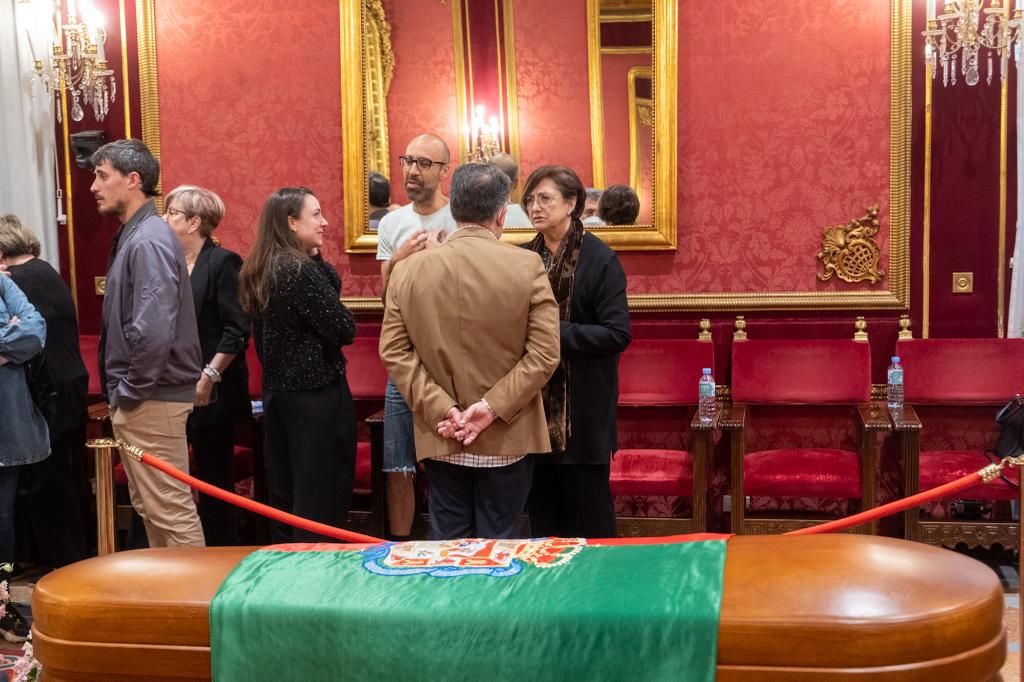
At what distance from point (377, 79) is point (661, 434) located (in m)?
2.15

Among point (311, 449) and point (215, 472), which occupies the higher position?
point (311, 449)

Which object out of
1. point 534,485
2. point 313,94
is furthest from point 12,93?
point 534,485

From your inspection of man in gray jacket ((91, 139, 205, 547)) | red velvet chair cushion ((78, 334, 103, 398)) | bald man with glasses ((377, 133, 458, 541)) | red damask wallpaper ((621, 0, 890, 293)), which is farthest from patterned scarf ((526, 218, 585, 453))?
red velvet chair cushion ((78, 334, 103, 398))

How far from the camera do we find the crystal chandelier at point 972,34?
4.57 meters

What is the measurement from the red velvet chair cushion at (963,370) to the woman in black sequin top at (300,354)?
2.46 metres

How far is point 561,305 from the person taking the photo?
3520 millimetres

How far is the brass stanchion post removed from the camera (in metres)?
2.69

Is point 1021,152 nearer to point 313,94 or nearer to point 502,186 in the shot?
point 502,186

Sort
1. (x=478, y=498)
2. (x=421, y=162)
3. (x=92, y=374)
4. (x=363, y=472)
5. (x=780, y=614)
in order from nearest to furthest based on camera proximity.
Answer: (x=780, y=614) → (x=478, y=498) → (x=421, y=162) → (x=363, y=472) → (x=92, y=374)

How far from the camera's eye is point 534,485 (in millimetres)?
3586

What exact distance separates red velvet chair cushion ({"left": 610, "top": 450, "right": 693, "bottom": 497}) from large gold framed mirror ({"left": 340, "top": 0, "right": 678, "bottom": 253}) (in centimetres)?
107

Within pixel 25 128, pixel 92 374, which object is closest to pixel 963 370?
pixel 92 374

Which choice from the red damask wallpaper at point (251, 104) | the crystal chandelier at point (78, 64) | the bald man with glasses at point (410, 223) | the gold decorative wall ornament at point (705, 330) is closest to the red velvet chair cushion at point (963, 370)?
the gold decorative wall ornament at point (705, 330)

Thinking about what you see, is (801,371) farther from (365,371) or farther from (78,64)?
(78,64)
